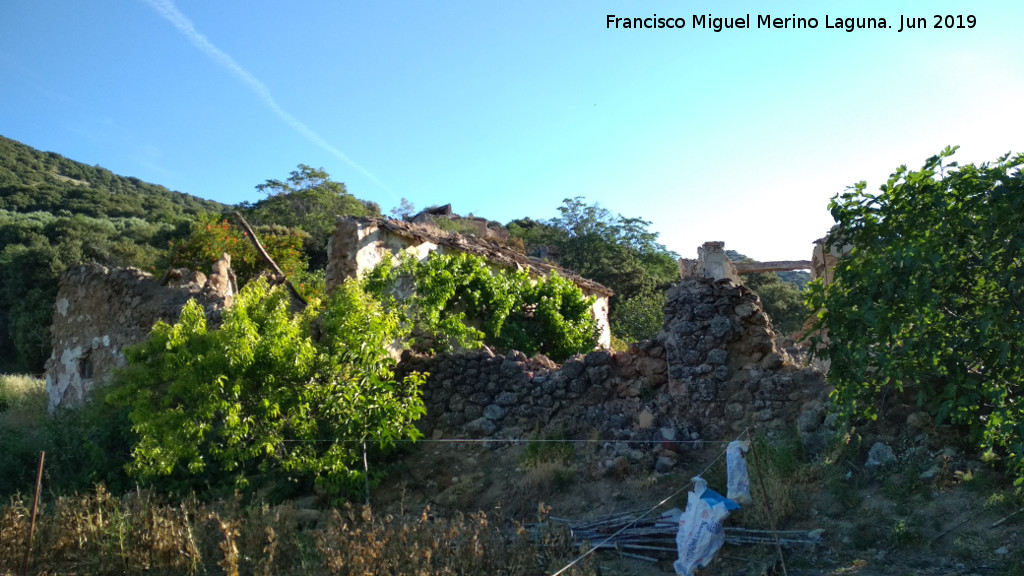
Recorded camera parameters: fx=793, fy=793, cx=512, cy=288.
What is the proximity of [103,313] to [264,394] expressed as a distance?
543 cm

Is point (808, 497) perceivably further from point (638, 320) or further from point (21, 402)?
point (638, 320)

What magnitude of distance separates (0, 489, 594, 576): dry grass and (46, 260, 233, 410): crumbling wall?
13.2 feet

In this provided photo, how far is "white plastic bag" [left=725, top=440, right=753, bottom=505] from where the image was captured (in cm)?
620

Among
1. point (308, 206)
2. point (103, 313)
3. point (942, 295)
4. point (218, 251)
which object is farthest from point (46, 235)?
point (942, 295)

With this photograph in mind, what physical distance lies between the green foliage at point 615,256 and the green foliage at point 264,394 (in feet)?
50.0

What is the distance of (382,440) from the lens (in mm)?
8164

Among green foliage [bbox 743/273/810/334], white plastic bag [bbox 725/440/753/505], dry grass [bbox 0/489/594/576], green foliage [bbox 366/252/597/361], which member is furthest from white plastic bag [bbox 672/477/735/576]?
green foliage [bbox 743/273/810/334]

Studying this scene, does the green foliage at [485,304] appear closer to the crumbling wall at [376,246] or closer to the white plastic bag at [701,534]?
the crumbling wall at [376,246]

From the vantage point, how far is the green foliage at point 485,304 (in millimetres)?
11352

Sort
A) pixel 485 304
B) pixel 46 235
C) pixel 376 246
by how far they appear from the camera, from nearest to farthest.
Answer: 1. pixel 376 246
2. pixel 485 304
3. pixel 46 235

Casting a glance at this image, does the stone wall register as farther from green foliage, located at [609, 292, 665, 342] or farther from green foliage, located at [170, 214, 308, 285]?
green foliage, located at [609, 292, 665, 342]

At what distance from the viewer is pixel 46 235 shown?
106ft

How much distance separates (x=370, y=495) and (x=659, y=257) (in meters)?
25.8

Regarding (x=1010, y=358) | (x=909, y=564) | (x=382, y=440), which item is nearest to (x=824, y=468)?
(x=909, y=564)
